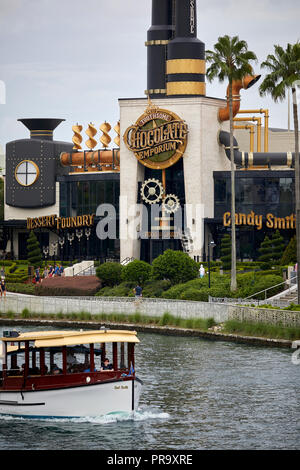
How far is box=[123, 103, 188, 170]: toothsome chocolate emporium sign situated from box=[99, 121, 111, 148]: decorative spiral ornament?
9.73 m

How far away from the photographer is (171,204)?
323 ft

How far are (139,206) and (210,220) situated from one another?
676cm

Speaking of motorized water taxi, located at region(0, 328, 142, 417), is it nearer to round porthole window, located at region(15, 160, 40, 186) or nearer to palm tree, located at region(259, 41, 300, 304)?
palm tree, located at region(259, 41, 300, 304)

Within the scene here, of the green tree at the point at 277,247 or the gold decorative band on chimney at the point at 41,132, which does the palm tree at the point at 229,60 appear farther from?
the gold decorative band on chimney at the point at 41,132

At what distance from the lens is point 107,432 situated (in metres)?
41.3

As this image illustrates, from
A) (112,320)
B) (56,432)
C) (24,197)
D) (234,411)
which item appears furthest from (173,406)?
(24,197)

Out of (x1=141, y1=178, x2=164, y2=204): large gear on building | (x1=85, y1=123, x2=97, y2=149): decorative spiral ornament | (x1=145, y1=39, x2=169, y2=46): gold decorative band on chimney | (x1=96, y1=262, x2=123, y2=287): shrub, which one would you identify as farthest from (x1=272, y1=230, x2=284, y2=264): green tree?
(x1=85, y1=123, x2=97, y2=149): decorative spiral ornament

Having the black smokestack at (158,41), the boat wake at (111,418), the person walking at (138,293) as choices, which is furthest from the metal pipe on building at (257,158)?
the boat wake at (111,418)

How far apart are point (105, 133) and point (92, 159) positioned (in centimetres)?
298

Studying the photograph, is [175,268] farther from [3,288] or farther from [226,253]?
[3,288]

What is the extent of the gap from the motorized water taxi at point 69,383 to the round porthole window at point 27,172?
69.3m

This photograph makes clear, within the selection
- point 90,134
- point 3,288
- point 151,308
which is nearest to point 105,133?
point 90,134
